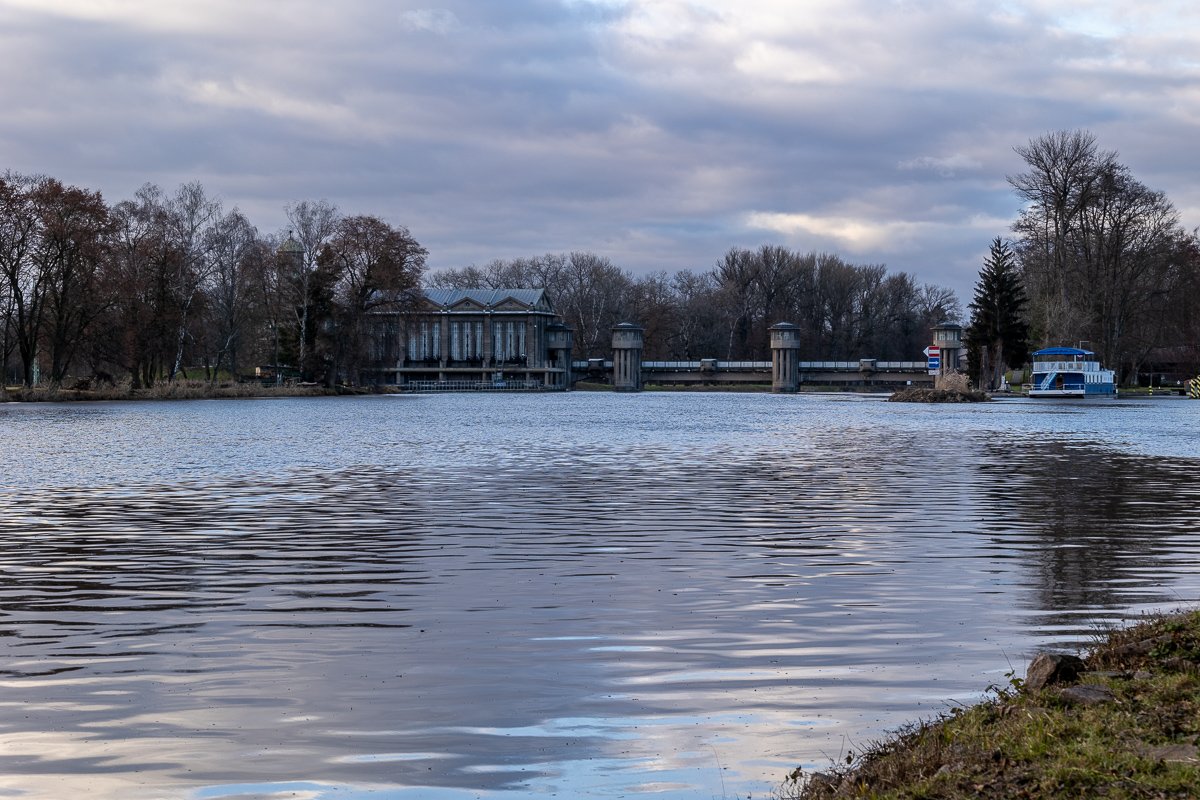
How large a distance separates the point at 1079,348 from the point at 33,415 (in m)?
76.3

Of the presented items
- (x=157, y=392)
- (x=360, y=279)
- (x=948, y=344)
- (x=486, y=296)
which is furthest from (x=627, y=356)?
(x=157, y=392)

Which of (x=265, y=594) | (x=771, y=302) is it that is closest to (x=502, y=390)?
(x=771, y=302)

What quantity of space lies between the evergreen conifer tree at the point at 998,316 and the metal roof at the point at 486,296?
57371 mm

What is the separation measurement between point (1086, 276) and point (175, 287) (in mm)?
65354

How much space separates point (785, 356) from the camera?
144 meters

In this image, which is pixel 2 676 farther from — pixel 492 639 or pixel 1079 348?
pixel 1079 348

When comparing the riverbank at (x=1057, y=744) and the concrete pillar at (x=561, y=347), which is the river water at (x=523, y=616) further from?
the concrete pillar at (x=561, y=347)

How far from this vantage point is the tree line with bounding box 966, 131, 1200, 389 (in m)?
97.1

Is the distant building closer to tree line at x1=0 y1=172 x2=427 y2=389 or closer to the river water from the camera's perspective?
tree line at x1=0 y1=172 x2=427 y2=389

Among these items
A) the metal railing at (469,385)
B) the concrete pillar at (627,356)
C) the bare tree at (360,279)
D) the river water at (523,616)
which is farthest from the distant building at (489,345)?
the river water at (523,616)

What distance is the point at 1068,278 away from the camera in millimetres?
103250

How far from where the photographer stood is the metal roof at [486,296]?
154000 mm

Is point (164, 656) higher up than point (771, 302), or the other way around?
point (771, 302)

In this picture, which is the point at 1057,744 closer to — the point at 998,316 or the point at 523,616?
the point at 523,616
